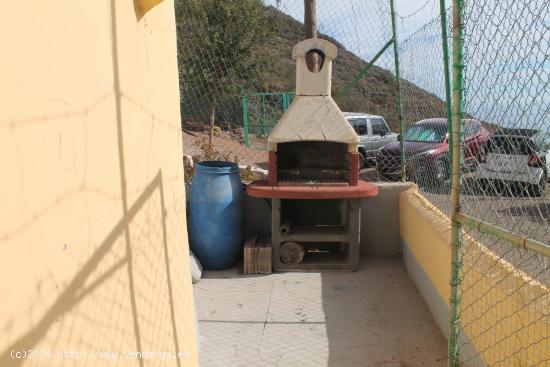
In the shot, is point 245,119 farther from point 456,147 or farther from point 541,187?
point 541,187

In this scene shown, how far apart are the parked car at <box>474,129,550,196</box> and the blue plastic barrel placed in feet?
9.92

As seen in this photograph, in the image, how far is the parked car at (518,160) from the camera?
1.74 m

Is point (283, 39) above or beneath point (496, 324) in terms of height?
above

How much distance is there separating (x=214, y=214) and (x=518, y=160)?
3.35 m

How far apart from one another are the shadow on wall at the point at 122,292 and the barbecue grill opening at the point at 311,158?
330 centimetres

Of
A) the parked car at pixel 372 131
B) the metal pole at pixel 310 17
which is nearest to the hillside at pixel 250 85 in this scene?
the metal pole at pixel 310 17

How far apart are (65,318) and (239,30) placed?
8.63 meters

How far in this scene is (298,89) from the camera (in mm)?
4891

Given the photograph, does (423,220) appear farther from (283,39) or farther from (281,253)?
(283,39)

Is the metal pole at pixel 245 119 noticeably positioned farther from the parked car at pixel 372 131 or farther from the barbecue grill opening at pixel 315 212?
the parked car at pixel 372 131

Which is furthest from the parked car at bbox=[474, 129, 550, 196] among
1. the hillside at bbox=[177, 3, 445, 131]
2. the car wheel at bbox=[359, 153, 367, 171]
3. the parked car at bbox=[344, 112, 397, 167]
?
the parked car at bbox=[344, 112, 397, 167]

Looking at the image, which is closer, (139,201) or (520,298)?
(139,201)

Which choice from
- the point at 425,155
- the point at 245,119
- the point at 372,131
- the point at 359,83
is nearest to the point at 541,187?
the point at 425,155

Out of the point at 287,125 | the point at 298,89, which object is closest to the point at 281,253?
the point at 287,125
